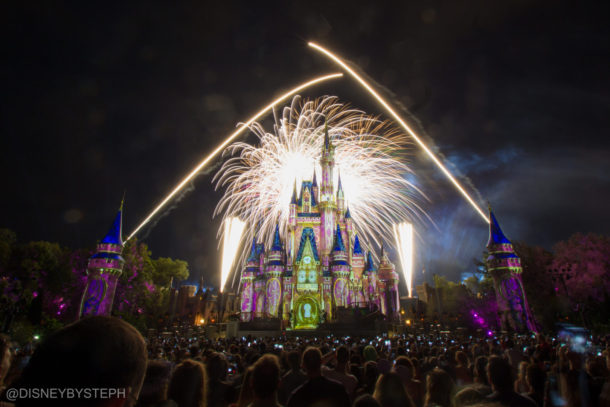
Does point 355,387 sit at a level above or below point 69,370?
below

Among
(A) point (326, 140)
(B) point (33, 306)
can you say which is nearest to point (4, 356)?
(B) point (33, 306)

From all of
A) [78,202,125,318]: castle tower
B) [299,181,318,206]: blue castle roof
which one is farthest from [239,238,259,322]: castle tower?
[78,202,125,318]: castle tower

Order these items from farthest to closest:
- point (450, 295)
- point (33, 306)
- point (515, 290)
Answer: point (450, 295), point (515, 290), point (33, 306)

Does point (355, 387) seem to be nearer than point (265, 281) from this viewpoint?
Yes

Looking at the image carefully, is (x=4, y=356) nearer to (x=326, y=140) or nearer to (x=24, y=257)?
(x=24, y=257)

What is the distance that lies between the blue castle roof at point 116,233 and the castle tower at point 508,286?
49.9 m

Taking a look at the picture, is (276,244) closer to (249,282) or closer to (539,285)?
(249,282)

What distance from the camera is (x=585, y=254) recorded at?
137 ft

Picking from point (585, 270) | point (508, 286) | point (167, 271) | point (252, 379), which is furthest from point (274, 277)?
point (252, 379)

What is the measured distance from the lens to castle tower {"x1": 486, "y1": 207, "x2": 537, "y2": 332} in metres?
37.4

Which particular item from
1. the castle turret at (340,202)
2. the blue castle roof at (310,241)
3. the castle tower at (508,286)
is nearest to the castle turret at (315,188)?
the castle turret at (340,202)

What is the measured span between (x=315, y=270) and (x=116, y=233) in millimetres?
30834

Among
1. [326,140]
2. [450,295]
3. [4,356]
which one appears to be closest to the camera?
[4,356]

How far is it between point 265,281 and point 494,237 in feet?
124
